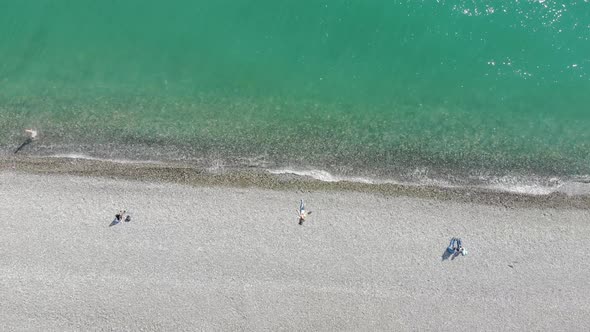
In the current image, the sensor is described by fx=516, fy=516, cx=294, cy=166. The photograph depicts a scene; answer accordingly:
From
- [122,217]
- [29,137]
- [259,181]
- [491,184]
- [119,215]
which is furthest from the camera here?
[29,137]

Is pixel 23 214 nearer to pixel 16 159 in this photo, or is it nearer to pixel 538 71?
pixel 16 159

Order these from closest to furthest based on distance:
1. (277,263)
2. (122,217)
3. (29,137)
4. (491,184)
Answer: (277,263) → (122,217) → (491,184) → (29,137)

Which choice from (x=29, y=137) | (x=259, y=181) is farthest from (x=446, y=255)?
(x=29, y=137)

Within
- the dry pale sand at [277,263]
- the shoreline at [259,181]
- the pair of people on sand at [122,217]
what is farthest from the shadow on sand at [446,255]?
the pair of people on sand at [122,217]

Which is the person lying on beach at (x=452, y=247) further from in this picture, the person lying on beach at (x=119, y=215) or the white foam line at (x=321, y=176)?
the person lying on beach at (x=119, y=215)

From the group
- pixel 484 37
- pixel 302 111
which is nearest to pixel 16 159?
pixel 302 111

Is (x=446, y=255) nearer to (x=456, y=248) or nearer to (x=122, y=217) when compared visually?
(x=456, y=248)
